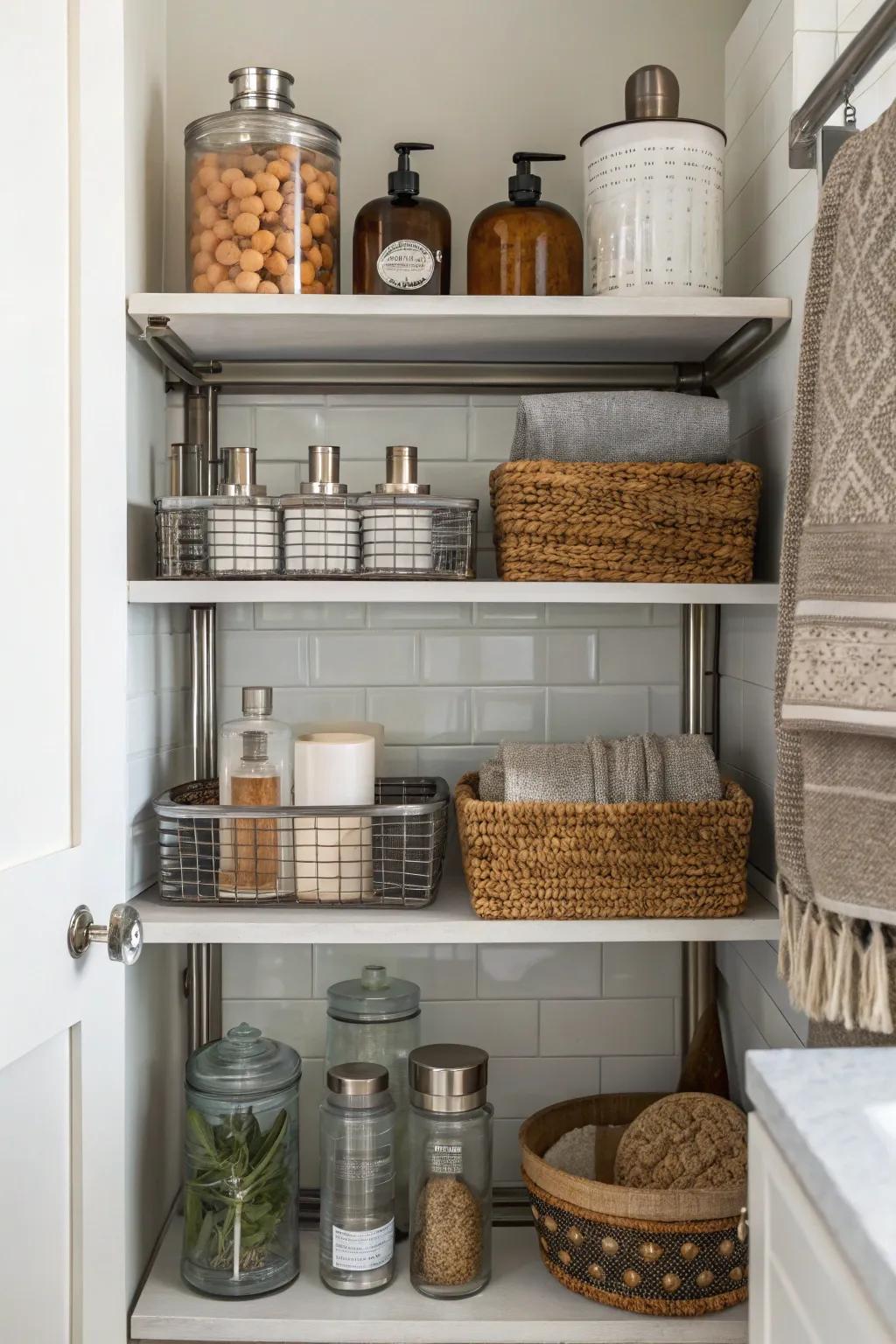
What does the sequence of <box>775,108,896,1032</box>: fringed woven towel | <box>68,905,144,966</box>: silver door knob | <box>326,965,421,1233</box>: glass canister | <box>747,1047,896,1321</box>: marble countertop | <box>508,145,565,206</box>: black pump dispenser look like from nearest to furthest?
<box>747,1047,896,1321</box>: marble countertop, <box>775,108,896,1032</box>: fringed woven towel, <box>68,905,144,966</box>: silver door knob, <box>508,145,565,206</box>: black pump dispenser, <box>326,965,421,1233</box>: glass canister

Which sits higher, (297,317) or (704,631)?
(297,317)

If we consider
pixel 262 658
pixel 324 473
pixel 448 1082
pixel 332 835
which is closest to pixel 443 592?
pixel 324 473

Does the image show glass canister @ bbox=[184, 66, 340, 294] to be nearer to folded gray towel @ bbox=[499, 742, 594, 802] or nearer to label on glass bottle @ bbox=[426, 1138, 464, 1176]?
folded gray towel @ bbox=[499, 742, 594, 802]

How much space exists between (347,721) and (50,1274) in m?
0.71

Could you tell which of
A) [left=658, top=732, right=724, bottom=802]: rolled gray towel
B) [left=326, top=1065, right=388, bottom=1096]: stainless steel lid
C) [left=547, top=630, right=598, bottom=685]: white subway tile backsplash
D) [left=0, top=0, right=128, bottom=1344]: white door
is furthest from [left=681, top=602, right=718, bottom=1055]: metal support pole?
[left=0, top=0, right=128, bottom=1344]: white door

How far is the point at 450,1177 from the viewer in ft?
4.14

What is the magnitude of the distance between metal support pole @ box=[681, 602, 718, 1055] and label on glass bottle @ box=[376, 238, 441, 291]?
55cm

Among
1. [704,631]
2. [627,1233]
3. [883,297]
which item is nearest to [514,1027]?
[627,1233]

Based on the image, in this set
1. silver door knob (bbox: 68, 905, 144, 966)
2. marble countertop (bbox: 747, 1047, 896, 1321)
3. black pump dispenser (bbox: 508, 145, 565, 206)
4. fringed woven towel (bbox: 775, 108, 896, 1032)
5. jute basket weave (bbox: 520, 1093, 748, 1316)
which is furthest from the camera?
black pump dispenser (bbox: 508, 145, 565, 206)

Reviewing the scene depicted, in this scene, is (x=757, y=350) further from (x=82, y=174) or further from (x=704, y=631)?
(x=82, y=174)

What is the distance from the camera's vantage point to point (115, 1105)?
1112mm

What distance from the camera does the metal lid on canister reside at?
1.26 metres

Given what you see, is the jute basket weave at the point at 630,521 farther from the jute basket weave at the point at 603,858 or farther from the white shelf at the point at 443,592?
the jute basket weave at the point at 603,858

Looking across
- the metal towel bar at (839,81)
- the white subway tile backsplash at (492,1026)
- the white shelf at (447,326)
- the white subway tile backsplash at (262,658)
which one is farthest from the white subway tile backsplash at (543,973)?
the metal towel bar at (839,81)
